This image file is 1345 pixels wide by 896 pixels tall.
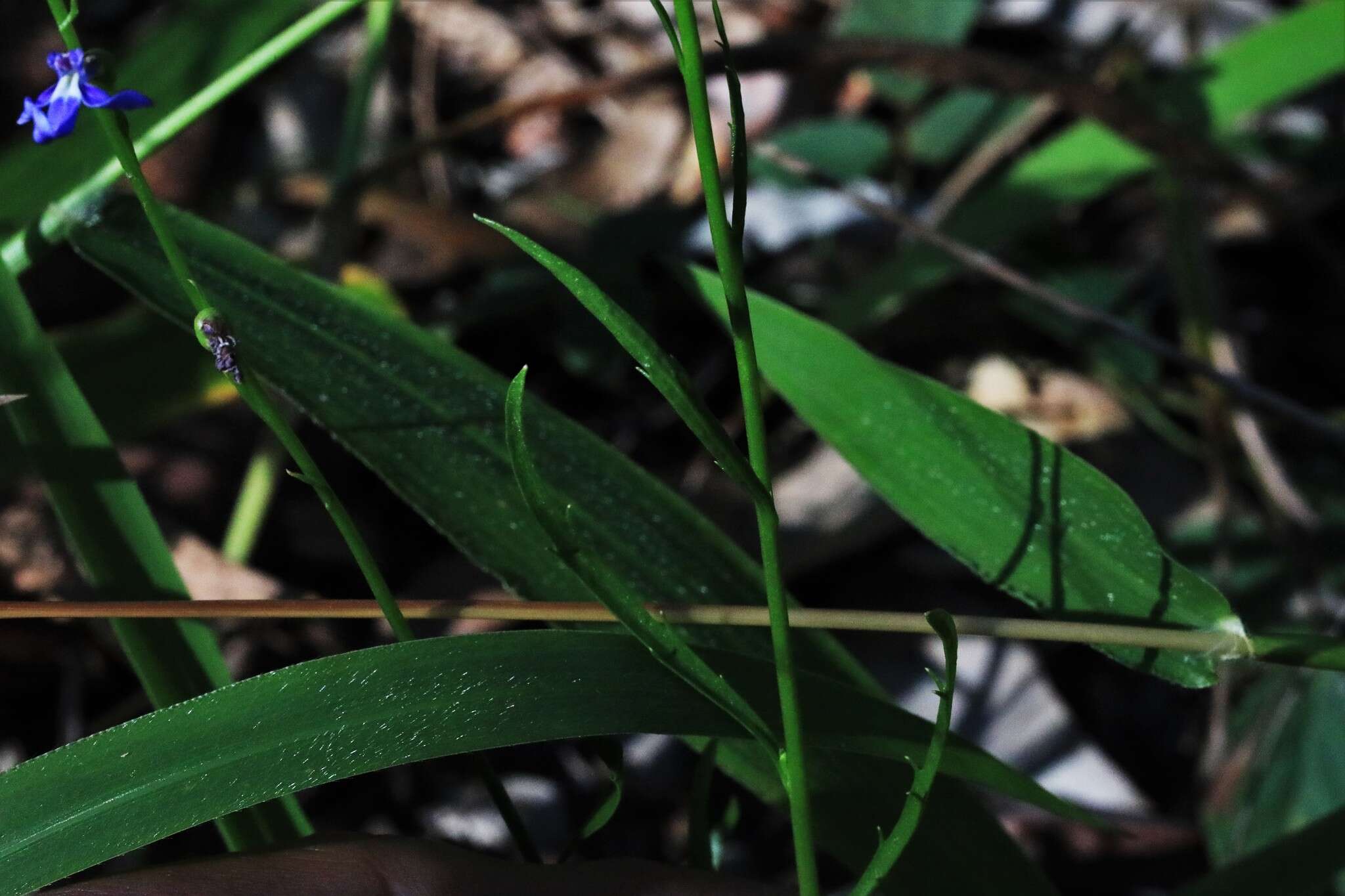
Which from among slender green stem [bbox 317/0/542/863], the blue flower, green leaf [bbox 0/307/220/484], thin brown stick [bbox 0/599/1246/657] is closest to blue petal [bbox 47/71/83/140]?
the blue flower

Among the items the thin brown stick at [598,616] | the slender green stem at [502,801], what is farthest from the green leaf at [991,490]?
the slender green stem at [502,801]

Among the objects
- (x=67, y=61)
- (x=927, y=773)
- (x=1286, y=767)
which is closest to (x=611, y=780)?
(x=927, y=773)

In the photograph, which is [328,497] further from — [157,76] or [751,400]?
[157,76]

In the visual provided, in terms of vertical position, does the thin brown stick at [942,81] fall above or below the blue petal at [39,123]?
above

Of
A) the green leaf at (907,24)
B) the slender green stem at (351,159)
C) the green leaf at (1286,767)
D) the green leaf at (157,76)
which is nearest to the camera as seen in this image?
the green leaf at (157,76)

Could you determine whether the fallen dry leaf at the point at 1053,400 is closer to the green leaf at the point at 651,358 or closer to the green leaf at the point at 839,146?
the green leaf at the point at 839,146

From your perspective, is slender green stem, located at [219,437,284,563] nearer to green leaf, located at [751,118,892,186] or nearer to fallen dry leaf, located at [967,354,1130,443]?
green leaf, located at [751,118,892,186]
